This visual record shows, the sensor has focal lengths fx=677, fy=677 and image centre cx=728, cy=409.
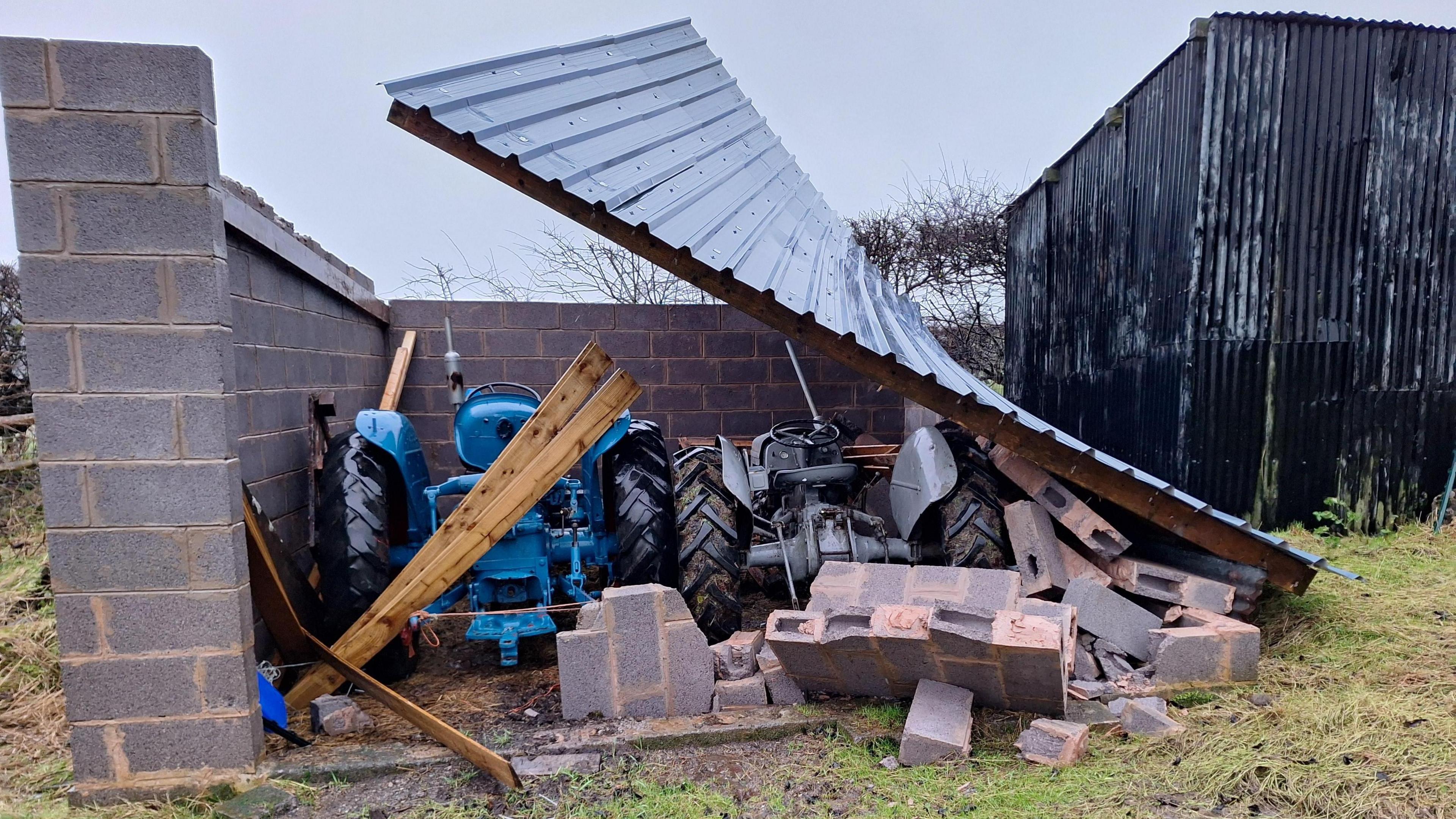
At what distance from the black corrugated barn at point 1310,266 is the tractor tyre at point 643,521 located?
4263 mm

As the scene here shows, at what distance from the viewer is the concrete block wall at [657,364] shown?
5.72 meters

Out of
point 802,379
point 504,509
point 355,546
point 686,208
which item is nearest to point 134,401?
point 355,546

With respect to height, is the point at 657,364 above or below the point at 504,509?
above

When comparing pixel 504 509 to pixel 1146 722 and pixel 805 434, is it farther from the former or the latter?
pixel 1146 722

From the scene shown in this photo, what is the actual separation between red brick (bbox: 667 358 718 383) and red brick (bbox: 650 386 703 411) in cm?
7

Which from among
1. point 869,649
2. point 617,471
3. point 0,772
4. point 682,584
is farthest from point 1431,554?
point 0,772

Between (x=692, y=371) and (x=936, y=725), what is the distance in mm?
4022

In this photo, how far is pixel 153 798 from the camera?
2.39 metres

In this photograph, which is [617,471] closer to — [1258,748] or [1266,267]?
[1258,748]

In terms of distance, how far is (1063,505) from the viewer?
12.0 feet

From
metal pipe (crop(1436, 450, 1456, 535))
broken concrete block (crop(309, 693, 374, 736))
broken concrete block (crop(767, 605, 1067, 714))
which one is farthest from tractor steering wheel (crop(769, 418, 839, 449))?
metal pipe (crop(1436, 450, 1456, 535))

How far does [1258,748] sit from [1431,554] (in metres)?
3.70

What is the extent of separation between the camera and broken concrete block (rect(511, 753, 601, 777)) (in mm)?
2490

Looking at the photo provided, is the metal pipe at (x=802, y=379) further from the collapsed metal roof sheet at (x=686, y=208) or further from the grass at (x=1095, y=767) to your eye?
the grass at (x=1095, y=767)
